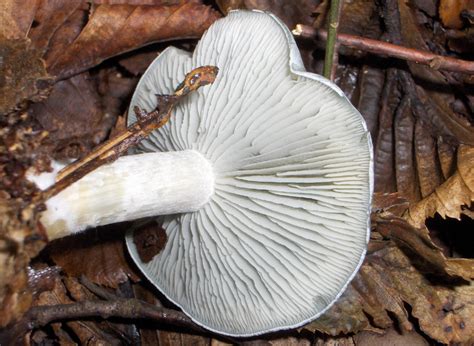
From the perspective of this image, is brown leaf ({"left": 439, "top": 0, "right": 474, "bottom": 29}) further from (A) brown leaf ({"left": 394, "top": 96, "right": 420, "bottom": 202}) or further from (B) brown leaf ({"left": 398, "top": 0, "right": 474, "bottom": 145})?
(A) brown leaf ({"left": 394, "top": 96, "right": 420, "bottom": 202})

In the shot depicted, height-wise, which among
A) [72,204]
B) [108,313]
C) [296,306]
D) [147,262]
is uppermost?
[72,204]

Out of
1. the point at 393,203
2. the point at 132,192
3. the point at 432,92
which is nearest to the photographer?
the point at 132,192

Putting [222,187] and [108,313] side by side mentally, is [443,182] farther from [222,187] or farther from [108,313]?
[108,313]

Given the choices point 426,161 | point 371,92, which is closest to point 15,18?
point 371,92

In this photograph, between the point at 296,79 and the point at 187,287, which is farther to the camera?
the point at 187,287

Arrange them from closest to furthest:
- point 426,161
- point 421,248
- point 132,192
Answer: point 132,192, point 421,248, point 426,161

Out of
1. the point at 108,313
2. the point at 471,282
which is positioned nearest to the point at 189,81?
the point at 108,313

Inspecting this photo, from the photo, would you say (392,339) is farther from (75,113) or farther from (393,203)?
(75,113)
